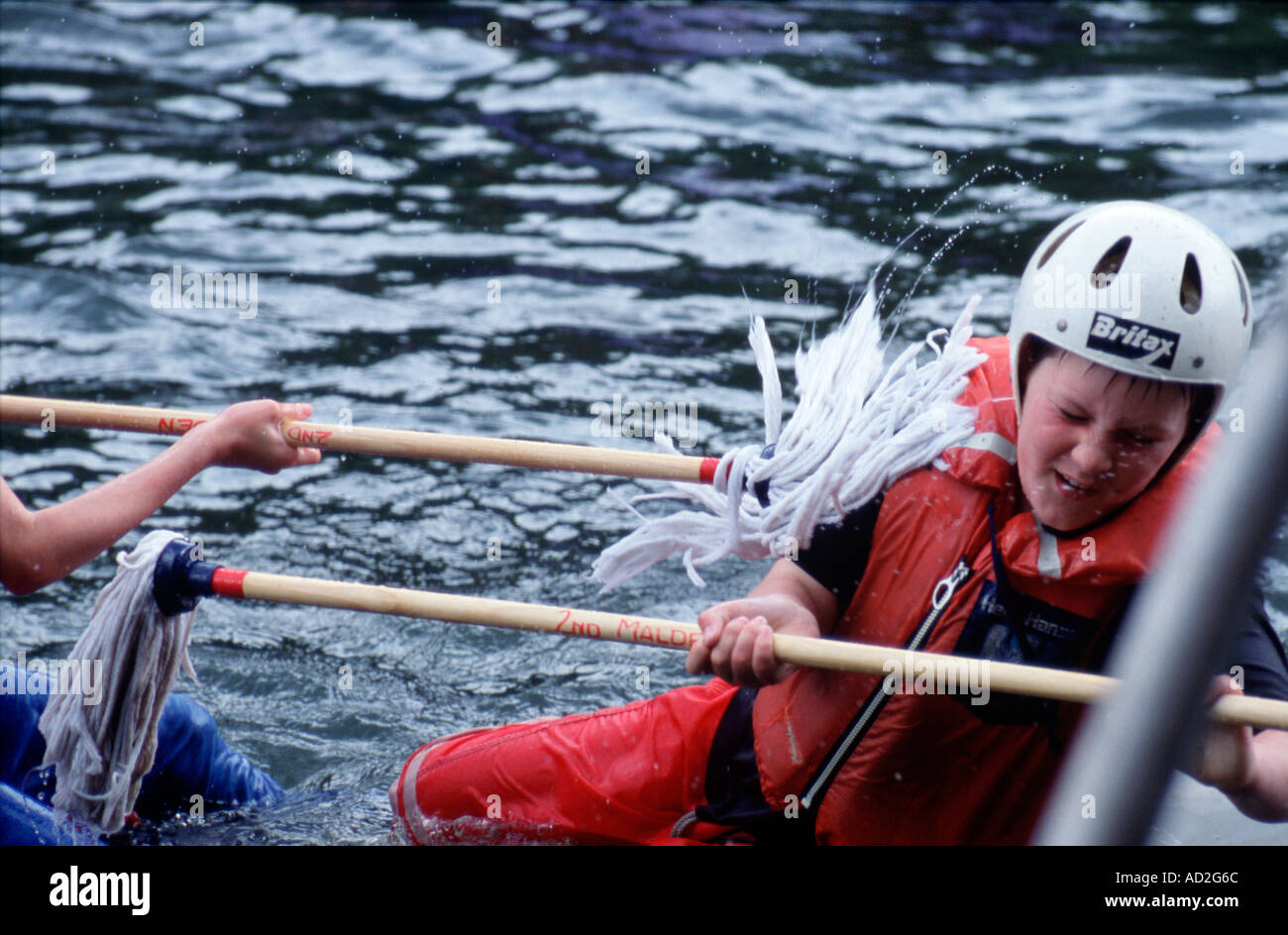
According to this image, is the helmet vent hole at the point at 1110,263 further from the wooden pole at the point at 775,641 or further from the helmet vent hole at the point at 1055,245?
the wooden pole at the point at 775,641

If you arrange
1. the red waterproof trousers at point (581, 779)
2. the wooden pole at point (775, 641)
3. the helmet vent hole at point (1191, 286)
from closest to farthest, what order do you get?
the wooden pole at point (775, 641), the helmet vent hole at point (1191, 286), the red waterproof trousers at point (581, 779)

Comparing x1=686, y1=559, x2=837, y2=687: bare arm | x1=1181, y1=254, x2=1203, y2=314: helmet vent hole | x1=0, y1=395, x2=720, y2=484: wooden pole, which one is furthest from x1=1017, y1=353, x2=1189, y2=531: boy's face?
x1=0, y1=395, x2=720, y2=484: wooden pole

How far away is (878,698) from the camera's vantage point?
3.02 meters

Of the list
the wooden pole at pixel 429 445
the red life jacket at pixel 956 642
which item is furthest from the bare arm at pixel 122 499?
the red life jacket at pixel 956 642

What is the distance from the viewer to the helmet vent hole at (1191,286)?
2.73 m

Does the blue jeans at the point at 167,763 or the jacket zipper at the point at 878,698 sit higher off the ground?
the jacket zipper at the point at 878,698

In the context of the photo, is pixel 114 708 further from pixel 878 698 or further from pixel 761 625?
pixel 878 698

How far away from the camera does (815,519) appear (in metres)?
3.14

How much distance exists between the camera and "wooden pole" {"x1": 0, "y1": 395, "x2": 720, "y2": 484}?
348cm

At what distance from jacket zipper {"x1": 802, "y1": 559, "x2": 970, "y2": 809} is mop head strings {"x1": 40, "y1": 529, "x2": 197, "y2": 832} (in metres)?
1.66

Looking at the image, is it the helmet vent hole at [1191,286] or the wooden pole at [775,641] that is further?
the helmet vent hole at [1191,286]

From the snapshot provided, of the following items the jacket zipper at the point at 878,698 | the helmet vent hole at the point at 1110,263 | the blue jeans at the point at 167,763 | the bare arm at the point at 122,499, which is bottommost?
the blue jeans at the point at 167,763

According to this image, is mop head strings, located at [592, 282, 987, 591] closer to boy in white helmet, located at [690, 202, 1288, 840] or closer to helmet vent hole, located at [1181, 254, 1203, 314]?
boy in white helmet, located at [690, 202, 1288, 840]
